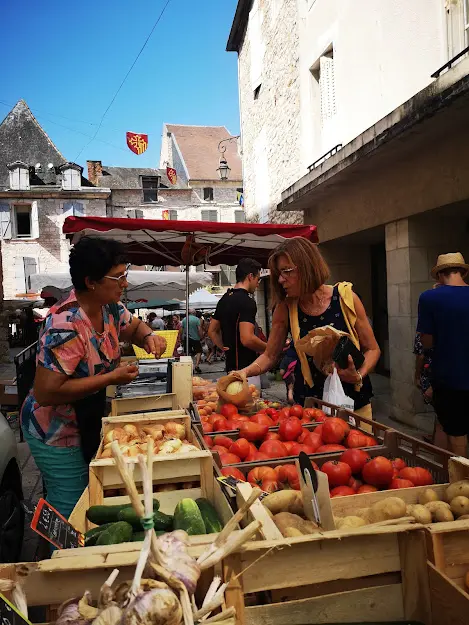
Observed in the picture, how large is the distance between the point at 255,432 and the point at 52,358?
4.09 ft

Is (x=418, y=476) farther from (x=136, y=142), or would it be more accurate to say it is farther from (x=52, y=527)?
(x=136, y=142)

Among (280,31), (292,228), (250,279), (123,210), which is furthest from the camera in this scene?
(123,210)

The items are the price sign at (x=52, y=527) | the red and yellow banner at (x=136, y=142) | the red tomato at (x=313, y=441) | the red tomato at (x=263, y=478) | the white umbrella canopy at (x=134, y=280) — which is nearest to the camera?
the price sign at (x=52, y=527)

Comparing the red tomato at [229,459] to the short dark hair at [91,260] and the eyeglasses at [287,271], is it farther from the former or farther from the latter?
the eyeglasses at [287,271]

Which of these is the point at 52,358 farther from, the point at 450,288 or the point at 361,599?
the point at 450,288

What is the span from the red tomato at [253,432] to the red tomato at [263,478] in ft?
1.75

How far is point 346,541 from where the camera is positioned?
53.4 inches

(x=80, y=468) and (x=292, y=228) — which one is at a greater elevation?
(x=292, y=228)

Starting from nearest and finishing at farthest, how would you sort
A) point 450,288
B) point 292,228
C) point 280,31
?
1. point 450,288
2. point 292,228
3. point 280,31

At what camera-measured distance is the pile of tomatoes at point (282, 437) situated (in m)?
2.68

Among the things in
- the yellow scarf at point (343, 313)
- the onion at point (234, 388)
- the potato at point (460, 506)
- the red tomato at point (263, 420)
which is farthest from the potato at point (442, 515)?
the onion at point (234, 388)

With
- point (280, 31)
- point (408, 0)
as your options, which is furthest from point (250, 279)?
point (280, 31)

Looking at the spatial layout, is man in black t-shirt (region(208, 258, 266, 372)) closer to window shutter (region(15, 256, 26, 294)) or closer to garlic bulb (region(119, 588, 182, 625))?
garlic bulb (region(119, 588, 182, 625))

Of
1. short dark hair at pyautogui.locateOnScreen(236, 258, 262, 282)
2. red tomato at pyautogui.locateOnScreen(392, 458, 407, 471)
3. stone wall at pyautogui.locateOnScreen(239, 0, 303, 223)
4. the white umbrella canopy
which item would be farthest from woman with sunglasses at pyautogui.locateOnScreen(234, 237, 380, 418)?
stone wall at pyautogui.locateOnScreen(239, 0, 303, 223)
